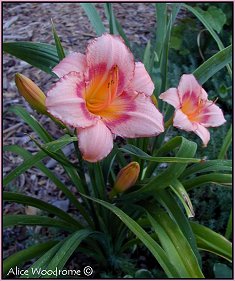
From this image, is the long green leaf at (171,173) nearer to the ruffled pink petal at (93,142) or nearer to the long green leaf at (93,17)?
the ruffled pink petal at (93,142)

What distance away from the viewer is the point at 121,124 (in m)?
0.83

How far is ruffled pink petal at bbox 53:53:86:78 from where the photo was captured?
31.8 inches

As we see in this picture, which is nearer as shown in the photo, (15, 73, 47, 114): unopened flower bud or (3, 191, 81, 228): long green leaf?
(15, 73, 47, 114): unopened flower bud

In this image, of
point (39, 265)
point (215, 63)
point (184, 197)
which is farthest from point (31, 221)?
point (215, 63)

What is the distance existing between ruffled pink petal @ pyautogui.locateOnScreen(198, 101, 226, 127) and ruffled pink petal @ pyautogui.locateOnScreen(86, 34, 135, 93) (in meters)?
0.27

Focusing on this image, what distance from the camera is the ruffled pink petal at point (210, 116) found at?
41.0 inches

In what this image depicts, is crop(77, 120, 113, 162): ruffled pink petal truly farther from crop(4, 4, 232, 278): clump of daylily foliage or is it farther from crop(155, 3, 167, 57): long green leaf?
crop(155, 3, 167, 57): long green leaf

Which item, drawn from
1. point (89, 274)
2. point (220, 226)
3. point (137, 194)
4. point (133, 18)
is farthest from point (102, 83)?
point (133, 18)

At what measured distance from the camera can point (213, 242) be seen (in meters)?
1.09

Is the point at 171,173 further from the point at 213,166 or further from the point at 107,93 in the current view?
the point at 107,93

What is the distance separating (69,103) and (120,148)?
0.28m

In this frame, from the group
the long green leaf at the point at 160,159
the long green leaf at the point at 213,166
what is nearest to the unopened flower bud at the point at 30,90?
the long green leaf at the point at 160,159

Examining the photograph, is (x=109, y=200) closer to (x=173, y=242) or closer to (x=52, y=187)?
(x=173, y=242)

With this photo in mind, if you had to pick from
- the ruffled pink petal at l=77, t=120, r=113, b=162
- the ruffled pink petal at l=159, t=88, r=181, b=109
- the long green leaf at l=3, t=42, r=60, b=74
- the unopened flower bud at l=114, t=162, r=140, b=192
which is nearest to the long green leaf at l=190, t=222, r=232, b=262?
the unopened flower bud at l=114, t=162, r=140, b=192
